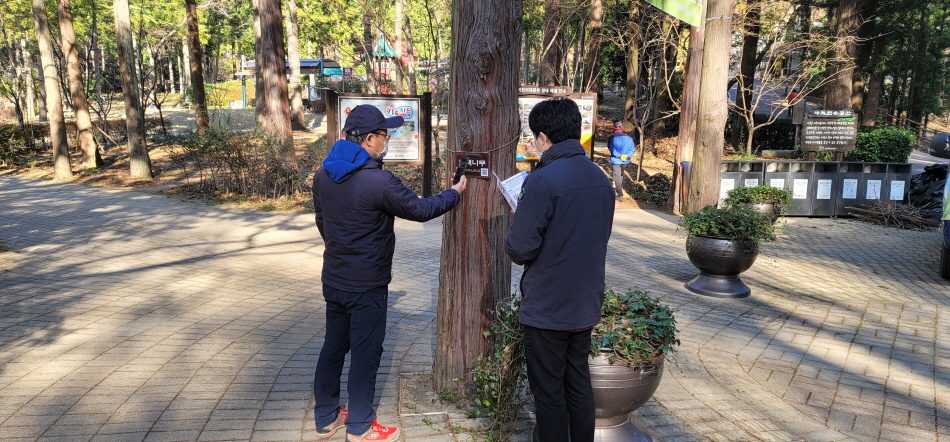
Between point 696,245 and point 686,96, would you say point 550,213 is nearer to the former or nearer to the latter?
point 696,245

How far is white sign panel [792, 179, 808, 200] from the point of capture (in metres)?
13.0

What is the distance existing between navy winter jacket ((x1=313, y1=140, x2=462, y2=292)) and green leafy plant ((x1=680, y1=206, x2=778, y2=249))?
14.5 ft

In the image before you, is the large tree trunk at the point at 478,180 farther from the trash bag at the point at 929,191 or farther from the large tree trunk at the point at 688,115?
the trash bag at the point at 929,191

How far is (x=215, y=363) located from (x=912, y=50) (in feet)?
103

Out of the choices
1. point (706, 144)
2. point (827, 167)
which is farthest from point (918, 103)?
point (706, 144)

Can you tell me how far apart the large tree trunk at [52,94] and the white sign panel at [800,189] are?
16.3 metres

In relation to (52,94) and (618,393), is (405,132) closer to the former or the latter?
(618,393)

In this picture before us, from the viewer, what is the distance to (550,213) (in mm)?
2934

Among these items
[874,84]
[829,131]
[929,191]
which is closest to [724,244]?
[829,131]

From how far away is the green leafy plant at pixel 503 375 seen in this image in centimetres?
354

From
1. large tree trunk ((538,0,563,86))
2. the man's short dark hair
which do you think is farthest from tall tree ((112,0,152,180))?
the man's short dark hair

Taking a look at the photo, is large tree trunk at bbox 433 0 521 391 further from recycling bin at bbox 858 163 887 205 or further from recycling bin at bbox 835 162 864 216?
recycling bin at bbox 858 163 887 205

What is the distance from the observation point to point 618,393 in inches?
133

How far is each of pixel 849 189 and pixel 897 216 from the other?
40.4 inches
